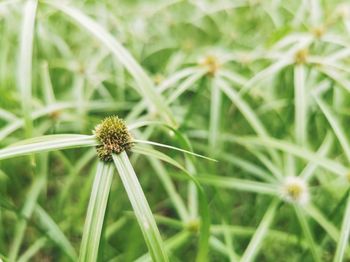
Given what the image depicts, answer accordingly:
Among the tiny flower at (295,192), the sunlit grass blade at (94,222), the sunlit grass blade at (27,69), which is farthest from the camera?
the tiny flower at (295,192)

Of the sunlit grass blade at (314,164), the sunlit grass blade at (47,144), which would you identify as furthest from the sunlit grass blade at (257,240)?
the sunlit grass blade at (47,144)

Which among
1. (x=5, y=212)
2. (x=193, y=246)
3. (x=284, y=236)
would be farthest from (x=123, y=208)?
(x=284, y=236)

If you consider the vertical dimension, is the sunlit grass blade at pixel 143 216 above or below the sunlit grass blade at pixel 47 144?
below

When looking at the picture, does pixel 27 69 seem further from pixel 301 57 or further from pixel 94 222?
pixel 301 57

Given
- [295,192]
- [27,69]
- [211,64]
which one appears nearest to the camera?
[27,69]

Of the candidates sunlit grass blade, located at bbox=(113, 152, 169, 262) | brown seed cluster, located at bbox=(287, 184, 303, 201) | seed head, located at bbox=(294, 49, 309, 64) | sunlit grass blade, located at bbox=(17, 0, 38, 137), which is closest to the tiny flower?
brown seed cluster, located at bbox=(287, 184, 303, 201)

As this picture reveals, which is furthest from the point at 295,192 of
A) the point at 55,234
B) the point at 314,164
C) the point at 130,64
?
the point at 55,234

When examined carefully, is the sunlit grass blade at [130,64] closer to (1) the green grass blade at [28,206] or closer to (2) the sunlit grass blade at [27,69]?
(2) the sunlit grass blade at [27,69]
